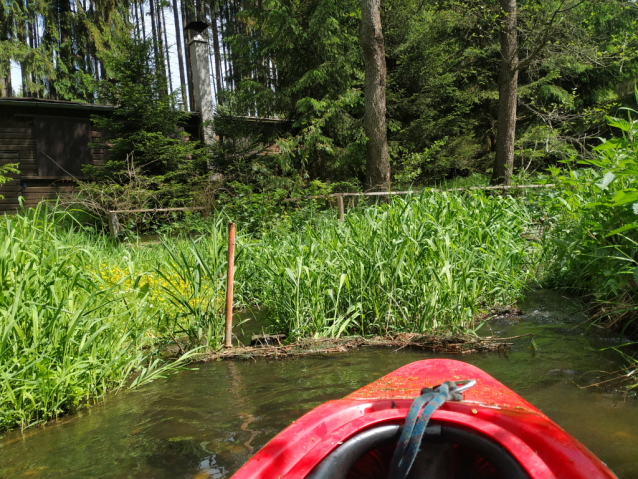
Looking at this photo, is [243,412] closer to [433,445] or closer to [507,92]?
[433,445]

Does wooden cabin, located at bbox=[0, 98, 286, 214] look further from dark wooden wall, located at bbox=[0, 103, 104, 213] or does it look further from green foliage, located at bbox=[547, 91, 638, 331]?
green foliage, located at bbox=[547, 91, 638, 331]

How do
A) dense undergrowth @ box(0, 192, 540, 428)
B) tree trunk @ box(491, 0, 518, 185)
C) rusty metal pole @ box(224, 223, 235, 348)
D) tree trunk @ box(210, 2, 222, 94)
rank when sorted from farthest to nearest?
1. tree trunk @ box(210, 2, 222, 94)
2. tree trunk @ box(491, 0, 518, 185)
3. rusty metal pole @ box(224, 223, 235, 348)
4. dense undergrowth @ box(0, 192, 540, 428)

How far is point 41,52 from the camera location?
16734 millimetres

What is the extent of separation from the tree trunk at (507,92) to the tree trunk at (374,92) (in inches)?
108

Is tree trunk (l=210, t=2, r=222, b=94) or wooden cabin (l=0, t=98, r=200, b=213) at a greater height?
tree trunk (l=210, t=2, r=222, b=94)

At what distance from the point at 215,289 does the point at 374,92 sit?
753 cm

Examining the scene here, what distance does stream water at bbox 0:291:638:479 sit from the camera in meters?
2.19

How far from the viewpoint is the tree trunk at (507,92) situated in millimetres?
9953

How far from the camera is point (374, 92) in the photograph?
32.6 feet

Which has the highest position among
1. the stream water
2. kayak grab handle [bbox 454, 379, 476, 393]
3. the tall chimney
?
the tall chimney

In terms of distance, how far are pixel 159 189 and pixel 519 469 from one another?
10125mm

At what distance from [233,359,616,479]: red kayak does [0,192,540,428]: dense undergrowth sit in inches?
69.0

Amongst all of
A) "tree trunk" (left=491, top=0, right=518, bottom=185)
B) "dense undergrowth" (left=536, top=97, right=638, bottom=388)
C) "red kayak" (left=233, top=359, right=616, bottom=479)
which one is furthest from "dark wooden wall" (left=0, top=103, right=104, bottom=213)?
"red kayak" (left=233, top=359, right=616, bottom=479)

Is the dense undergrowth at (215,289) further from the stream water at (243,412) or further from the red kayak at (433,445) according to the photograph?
the red kayak at (433,445)
